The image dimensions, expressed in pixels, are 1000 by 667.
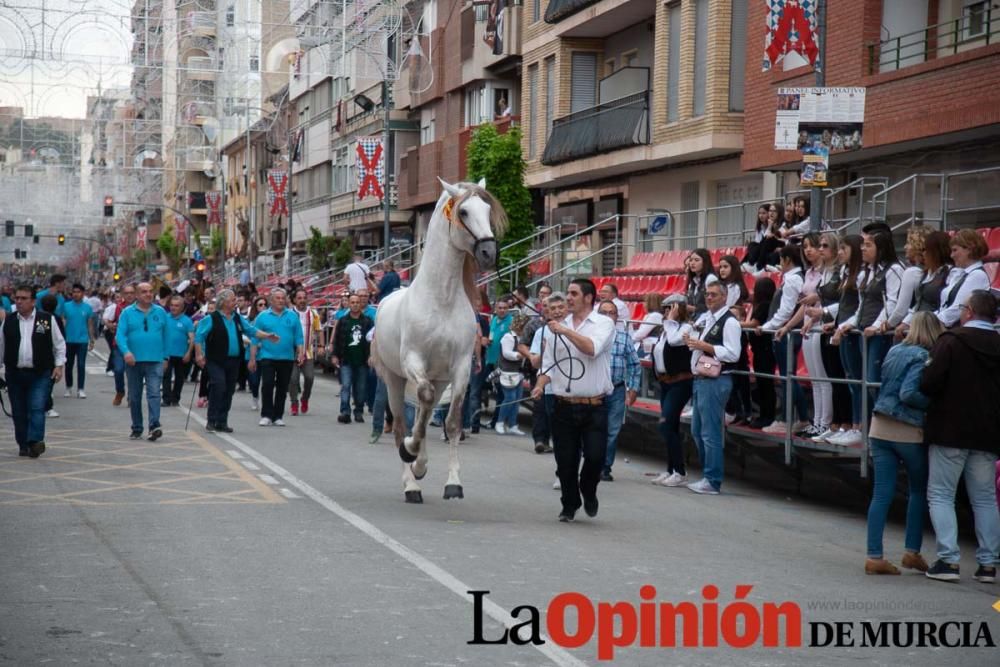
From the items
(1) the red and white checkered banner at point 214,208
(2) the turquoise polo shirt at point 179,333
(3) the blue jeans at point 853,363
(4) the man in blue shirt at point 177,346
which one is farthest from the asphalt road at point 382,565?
(1) the red and white checkered banner at point 214,208

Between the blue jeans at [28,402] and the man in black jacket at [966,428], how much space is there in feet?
32.9

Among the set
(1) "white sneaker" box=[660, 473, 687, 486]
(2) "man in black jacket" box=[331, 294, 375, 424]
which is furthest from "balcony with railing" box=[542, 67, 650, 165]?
(1) "white sneaker" box=[660, 473, 687, 486]

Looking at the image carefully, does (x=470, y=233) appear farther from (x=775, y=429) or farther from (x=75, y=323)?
(x=75, y=323)

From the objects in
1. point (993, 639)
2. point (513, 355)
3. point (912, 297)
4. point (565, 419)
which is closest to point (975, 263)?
point (912, 297)

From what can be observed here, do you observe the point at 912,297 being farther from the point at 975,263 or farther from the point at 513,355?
the point at 513,355

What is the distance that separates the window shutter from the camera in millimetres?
35156

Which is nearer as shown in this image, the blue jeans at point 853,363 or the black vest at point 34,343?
the blue jeans at point 853,363

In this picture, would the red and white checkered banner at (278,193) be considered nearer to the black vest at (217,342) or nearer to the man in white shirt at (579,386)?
the black vest at (217,342)

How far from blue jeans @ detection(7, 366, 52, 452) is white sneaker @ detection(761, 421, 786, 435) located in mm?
7945

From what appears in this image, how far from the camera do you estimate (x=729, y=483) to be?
1596cm

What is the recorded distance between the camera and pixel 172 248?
330 ft

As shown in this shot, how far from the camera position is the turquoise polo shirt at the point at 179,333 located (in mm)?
23781

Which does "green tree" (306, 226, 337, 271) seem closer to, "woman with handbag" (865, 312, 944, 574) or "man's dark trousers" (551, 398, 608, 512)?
"man's dark trousers" (551, 398, 608, 512)

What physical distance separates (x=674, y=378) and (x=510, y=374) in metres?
5.72
